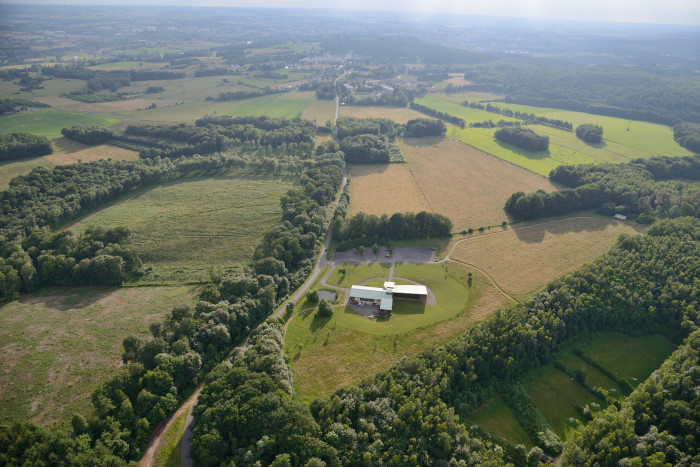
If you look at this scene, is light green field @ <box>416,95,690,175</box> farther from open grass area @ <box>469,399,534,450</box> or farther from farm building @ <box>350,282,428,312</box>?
open grass area @ <box>469,399,534,450</box>

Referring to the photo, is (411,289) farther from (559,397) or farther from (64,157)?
(64,157)

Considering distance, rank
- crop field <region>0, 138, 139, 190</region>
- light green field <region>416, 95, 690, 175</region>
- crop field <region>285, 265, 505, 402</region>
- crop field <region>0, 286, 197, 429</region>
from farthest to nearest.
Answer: light green field <region>416, 95, 690, 175</region>, crop field <region>0, 138, 139, 190</region>, crop field <region>285, 265, 505, 402</region>, crop field <region>0, 286, 197, 429</region>

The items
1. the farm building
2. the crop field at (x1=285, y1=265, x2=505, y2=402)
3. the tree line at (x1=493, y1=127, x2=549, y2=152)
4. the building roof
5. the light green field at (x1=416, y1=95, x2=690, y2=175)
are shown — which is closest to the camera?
the crop field at (x1=285, y1=265, x2=505, y2=402)

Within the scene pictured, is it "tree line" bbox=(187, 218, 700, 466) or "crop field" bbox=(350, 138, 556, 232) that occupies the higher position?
"crop field" bbox=(350, 138, 556, 232)

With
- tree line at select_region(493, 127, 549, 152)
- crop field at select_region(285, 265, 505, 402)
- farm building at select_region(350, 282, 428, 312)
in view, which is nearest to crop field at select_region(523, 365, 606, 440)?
crop field at select_region(285, 265, 505, 402)

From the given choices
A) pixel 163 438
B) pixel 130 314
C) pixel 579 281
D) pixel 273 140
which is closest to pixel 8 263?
pixel 130 314

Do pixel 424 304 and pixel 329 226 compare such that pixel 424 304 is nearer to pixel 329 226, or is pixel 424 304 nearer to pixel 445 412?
pixel 445 412

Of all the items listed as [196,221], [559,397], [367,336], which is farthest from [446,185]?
[559,397]
